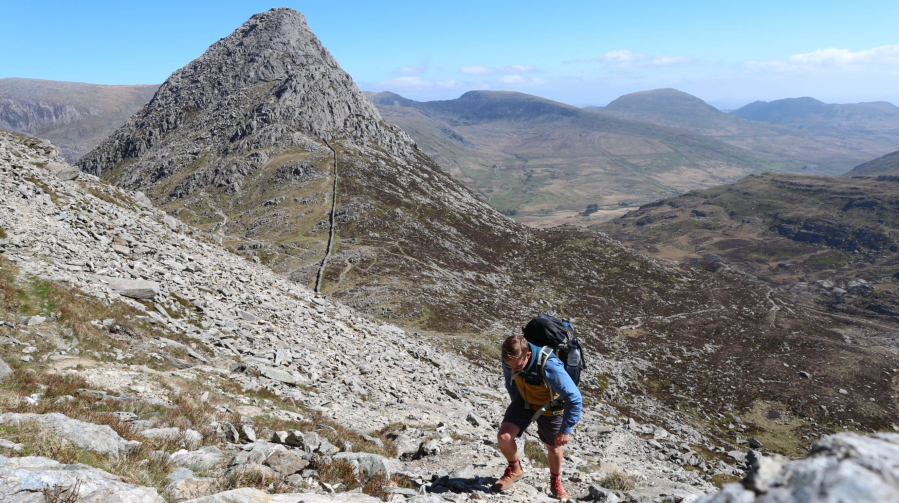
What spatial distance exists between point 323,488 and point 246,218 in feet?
291

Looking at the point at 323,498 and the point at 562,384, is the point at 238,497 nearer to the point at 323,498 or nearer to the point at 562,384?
the point at 323,498

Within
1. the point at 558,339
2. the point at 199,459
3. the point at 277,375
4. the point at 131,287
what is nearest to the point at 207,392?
the point at 277,375

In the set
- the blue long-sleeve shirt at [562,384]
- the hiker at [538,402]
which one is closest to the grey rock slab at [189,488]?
the hiker at [538,402]

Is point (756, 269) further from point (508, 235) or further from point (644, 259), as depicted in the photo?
point (508, 235)

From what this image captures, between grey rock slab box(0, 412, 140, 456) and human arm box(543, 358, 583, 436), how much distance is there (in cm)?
801

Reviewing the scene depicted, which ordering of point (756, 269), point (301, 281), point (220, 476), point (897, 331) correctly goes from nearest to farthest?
point (220, 476) < point (301, 281) < point (897, 331) < point (756, 269)

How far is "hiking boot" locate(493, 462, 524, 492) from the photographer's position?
9.52 meters

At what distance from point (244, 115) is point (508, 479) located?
455 feet

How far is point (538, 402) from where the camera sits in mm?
9406

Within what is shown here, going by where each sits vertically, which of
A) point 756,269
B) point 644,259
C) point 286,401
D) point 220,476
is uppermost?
point 220,476

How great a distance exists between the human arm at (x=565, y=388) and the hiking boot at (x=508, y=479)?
1.94 meters

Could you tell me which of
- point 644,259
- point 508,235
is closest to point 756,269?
point 644,259

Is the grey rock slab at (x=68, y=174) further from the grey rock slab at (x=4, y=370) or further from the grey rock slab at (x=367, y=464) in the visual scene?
the grey rock slab at (x=367, y=464)

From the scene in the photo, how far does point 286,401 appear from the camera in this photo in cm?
1625
